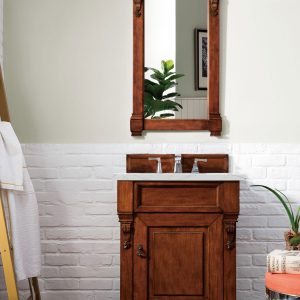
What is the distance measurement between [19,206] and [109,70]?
3.88ft

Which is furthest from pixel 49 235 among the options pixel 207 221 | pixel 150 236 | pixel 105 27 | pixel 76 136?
pixel 105 27

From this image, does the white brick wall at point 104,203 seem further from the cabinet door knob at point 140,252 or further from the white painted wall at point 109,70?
the cabinet door knob at point 140,252

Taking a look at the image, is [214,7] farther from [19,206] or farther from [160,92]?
[19,206]

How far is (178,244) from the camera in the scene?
9.93 feet

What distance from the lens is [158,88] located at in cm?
367

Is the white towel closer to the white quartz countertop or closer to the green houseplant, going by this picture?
the white quartz countertop

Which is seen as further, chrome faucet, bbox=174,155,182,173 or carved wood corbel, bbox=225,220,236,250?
chrome faucet, bbox=174,155,182,173

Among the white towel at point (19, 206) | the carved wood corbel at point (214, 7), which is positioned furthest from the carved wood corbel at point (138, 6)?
the white towel at point (19, 206)

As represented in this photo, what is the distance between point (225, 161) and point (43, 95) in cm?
134

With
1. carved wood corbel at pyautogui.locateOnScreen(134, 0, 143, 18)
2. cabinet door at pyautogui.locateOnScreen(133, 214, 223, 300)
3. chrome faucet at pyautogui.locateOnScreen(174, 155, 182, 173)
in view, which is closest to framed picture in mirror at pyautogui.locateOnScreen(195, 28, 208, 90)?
carved wood corbel at pyautogui.locateOnScreen(134, 0, 143, 18)

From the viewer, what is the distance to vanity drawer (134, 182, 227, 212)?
3049 mm

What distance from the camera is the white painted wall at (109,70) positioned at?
3.69 m

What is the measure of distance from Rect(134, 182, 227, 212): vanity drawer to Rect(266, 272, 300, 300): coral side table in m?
0.52

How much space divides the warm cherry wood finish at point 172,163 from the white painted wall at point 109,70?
0.12 metres
